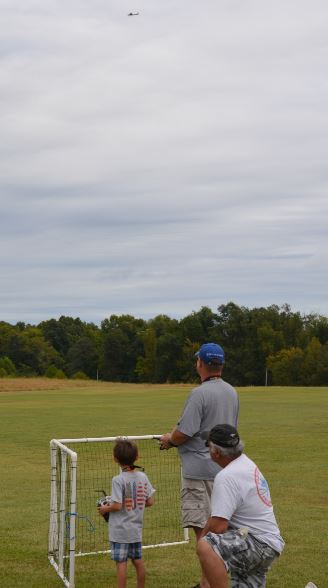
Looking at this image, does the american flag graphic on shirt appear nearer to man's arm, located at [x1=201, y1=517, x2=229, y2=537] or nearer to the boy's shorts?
the boy's shorts

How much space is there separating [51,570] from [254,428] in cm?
2118

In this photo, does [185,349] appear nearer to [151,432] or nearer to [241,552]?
[151,432]


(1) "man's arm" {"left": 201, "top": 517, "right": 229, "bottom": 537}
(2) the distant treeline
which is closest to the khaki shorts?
(1) "man's arm" {"left": 201, "top": 517, "right": 229, "bottom": 537}

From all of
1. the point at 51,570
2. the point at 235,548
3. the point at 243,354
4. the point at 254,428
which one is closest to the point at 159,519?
the point at 51,570

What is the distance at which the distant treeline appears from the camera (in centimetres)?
13275

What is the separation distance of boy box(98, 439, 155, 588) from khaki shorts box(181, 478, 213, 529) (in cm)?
40

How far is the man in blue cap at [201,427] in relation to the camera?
7.98 m

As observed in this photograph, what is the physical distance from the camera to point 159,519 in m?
13.2

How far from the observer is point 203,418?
8039 millimetres

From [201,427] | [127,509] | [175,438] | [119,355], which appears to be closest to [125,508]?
[127,509]

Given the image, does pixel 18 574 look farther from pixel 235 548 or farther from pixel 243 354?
pixel 243 354

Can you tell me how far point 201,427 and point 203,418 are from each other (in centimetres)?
8

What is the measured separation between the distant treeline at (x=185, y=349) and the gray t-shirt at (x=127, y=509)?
115746 millimetres

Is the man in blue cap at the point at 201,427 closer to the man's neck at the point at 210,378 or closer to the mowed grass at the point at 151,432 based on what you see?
the man's neck at the point at 210,378
